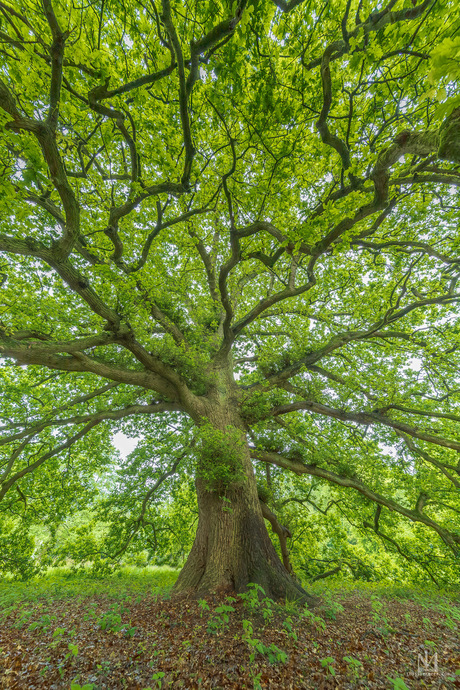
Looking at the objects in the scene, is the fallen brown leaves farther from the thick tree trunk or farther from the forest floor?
the thick tree trunk

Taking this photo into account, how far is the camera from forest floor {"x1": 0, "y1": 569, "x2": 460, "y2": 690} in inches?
102

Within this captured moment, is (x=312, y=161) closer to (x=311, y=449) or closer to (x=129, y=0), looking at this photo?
(x=129, y=0)

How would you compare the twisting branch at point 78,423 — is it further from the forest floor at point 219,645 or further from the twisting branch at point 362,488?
the twisting branch at point 362,488

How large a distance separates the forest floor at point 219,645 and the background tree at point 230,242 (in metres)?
0.83

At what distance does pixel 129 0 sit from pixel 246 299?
7.34 meters

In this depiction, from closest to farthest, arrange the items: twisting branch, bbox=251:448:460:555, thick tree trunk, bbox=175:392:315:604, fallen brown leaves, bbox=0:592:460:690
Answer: fallen brown leaves, bbox=0:592:460:690 → thick tree trunk, bbox=175:392:315:604 → twisting branch, bbox=251:448:460:555

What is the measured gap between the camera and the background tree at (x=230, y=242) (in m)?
3.44

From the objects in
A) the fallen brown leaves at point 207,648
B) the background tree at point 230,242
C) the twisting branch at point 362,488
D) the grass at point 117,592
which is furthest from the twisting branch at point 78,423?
the twisting branch at point 362,488

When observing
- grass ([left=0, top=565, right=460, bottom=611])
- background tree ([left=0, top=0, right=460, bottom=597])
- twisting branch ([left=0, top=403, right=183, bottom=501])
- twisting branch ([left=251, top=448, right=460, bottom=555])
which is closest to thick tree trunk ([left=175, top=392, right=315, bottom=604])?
background tree ([left=0, top=0, right=460, bottom=597])

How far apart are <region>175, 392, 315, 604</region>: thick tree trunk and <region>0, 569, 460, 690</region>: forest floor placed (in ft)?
1.33

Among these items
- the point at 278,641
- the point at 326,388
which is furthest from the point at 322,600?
the point at 326,388

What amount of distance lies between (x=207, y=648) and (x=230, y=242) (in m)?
6.50

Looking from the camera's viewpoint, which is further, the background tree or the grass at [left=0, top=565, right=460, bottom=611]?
the grass at [left=0, top=565, right=460, bottom=611]

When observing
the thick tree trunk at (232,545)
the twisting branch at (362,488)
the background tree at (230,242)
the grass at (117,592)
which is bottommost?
the grass at (117,592)
